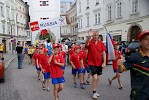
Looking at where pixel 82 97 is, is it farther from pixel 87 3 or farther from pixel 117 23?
pixel 87 3

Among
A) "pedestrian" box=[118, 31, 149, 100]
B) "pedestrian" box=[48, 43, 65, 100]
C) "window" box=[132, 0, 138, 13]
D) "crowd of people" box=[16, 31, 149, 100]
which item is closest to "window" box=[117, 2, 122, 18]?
"window" box=[132, 0, 138, 13]

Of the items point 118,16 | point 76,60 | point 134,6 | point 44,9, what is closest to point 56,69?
point 76,60

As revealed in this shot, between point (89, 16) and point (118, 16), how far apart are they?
442 inches

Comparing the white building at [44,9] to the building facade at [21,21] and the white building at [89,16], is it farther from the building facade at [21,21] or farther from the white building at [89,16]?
the white building at [89,16]

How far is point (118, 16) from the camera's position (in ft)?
102

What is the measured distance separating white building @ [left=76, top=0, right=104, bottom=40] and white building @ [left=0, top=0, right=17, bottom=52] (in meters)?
12.9

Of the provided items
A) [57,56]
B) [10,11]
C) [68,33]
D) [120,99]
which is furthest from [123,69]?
[68,33]

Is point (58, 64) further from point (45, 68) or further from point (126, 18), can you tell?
point (126, 18)

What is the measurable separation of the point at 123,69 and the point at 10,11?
51.0m

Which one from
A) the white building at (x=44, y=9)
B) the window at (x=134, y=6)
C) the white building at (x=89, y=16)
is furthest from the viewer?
the white building at (x=44, y=9)

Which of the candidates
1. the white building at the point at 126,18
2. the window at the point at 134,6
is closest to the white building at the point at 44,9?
the white building at the point at 126,18

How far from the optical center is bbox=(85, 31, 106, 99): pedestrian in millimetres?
7020

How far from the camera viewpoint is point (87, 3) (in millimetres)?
42500

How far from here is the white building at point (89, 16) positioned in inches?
1465
